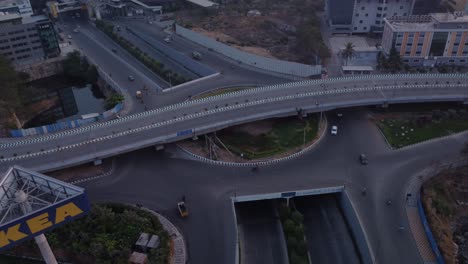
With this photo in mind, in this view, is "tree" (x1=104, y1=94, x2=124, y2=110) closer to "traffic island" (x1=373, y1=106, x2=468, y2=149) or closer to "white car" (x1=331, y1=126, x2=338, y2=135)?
"white car" (x1=331, y1=126, x2=338, y2=135)

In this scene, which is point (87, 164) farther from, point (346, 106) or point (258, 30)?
point (258, 30)

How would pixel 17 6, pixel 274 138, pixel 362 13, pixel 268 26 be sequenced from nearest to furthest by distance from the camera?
pixel 274 138, pixel 362 13, pixel 268 26, pixel 17 6

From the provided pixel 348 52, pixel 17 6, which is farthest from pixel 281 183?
pixel 17 6

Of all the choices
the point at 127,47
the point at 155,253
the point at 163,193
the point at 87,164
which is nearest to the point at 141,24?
the point at 127,47

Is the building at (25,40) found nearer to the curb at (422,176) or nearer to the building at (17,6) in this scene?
the building at (17,6)

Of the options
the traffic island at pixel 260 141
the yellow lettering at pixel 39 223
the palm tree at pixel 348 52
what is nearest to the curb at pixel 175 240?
the traffic island at pixel 260 141

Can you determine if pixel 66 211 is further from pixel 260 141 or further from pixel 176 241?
pixel 260 141

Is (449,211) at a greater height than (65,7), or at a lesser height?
lesser
